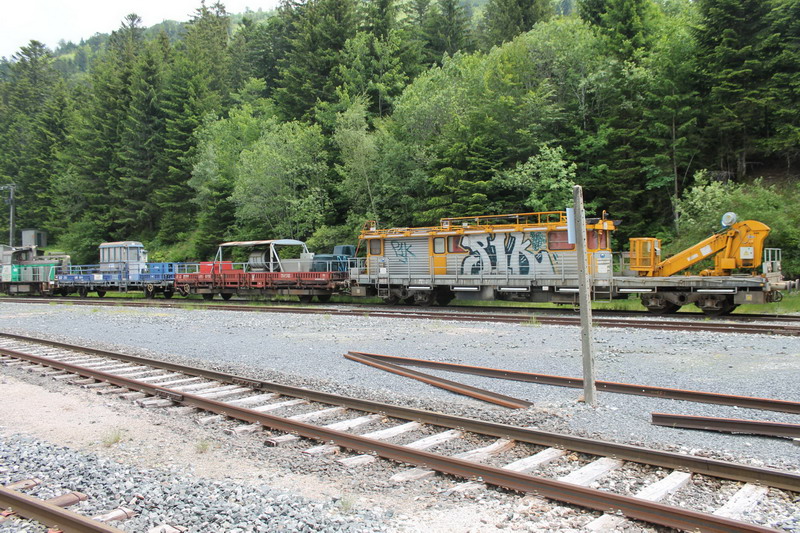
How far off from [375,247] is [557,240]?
833cm

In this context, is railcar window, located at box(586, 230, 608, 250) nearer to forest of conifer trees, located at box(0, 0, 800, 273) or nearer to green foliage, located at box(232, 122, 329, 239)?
forest of conifer trees, located at box(0, 0, 800, 273)

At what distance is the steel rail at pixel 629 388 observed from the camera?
23.5ft

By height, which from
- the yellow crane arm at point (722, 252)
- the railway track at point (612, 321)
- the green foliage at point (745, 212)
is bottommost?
the railway track at point (612, 321)

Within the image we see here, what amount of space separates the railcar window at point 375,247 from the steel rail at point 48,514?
68.9 feet

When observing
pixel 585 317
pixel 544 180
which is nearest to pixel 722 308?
pixel 585 317

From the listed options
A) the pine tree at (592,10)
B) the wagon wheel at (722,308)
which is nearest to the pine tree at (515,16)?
the pine tree at (592,10)

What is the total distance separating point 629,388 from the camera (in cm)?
822

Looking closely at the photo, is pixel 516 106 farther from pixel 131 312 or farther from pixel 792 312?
pixel 131 312

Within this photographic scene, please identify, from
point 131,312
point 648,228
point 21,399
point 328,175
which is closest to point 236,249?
point 328,175

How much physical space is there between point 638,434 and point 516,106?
28.9 metres

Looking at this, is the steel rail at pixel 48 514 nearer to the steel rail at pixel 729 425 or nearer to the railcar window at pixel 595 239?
the steel rail at pixel 729 425

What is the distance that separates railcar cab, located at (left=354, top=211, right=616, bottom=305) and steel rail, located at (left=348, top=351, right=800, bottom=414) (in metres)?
10.7

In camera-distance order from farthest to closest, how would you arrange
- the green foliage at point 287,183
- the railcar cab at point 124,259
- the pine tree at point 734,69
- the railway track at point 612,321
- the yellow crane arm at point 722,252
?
the green foliage at point 287,183 → the railcar cab at point 124,259 → the pine tree at point 734,69 → the yellow crane arm at point 722,252 → the railway track at point 612,321

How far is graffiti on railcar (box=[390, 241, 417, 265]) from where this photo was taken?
24.6m
